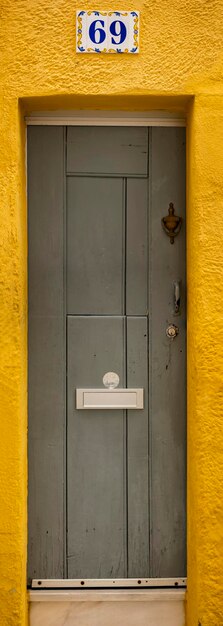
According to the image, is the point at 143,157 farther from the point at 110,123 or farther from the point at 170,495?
the point at 170,495

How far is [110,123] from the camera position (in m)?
3.04

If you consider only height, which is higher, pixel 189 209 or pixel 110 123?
pixel 110 123

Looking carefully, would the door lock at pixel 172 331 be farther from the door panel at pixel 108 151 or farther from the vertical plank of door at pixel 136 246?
the door panel at pixel 108 151

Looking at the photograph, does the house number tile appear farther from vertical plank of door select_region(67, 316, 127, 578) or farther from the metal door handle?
vertical plank of door select_region(67, 316, 127, 578)

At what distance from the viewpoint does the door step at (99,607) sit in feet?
10.00

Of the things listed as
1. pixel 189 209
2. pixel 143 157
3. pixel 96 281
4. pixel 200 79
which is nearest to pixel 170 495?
pixel 96 281

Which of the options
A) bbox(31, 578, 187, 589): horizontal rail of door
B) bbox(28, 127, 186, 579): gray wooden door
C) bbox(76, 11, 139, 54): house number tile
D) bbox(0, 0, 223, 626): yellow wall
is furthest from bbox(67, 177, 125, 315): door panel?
bbox(31, 578, 187, 589): horizontal rail of door

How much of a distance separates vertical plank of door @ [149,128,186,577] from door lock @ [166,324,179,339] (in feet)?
0.06

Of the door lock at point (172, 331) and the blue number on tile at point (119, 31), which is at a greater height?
the blue number on tile at point (119, 31)

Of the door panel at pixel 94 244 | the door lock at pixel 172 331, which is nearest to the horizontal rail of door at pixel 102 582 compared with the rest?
the door lock at pixel 172 331

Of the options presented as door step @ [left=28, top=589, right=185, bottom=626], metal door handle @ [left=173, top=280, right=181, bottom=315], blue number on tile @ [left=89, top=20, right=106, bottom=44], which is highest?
blue number on tile @ [left=89, top=20, right=106, bottom=44]

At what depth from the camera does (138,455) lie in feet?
10.1

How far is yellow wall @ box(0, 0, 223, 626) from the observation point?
2805 millimetres

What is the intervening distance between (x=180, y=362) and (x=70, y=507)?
32.1 inches
